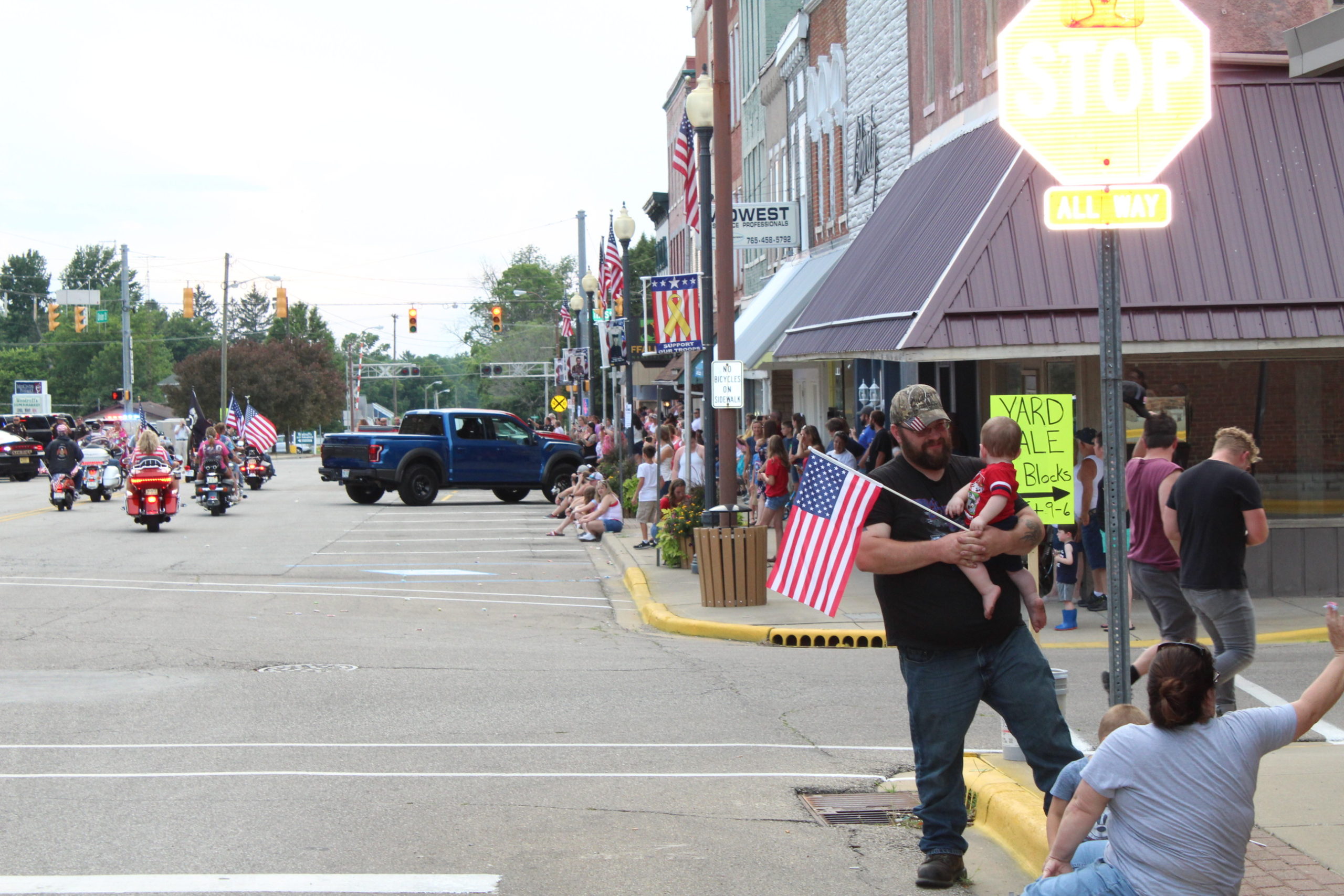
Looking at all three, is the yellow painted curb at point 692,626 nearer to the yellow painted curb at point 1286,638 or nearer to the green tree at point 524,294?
the yellow painted curb at point 1286,638

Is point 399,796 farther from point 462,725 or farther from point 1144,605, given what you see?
point 1144,605

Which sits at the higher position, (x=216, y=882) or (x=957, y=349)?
(x=957, y=349)

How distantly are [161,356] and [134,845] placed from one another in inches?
5530

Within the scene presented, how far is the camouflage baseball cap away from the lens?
18.0 ft

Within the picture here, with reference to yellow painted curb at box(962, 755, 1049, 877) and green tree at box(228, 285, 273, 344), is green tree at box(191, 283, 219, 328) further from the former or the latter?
yellow painted curb at box(962, 755, 1049, 877)

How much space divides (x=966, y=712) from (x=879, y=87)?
1739 centimetres

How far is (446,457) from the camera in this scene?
31.6 metres

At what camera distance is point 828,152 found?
25016mm

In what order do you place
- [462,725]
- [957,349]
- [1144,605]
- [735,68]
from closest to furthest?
[462,725] < [957,349] < [1144,605] < [735,68]

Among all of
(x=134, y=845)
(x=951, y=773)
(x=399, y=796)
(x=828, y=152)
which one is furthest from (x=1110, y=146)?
(x=828, y=152)

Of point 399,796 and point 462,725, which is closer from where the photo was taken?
point 399,796

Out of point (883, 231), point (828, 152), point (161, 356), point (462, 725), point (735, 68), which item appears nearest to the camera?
point (462, 725)

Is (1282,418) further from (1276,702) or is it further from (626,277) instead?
(626,277)

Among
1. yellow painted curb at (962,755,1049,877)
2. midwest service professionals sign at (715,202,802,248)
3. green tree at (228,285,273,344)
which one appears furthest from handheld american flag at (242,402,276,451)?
green tree at (228,285,273,344)
